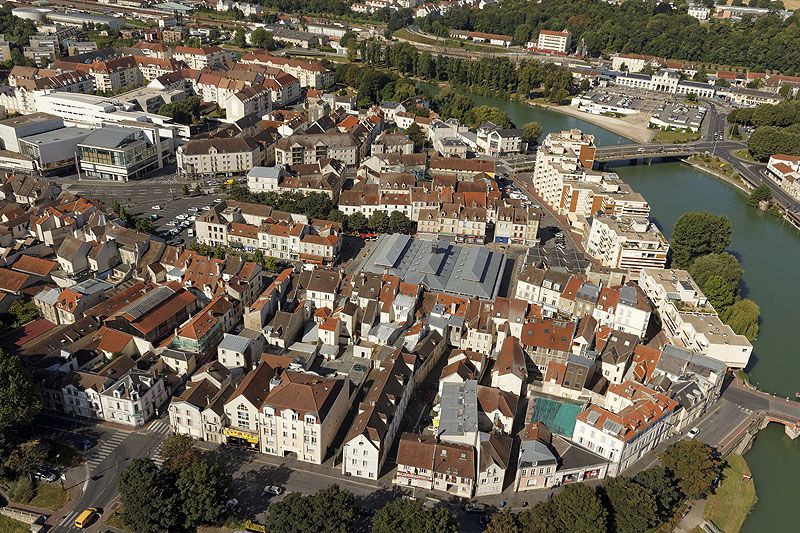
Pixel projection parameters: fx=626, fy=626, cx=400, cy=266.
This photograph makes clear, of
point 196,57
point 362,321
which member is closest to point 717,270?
point 362,321

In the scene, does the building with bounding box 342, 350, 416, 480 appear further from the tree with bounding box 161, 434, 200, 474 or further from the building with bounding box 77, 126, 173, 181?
the building with bounding box 77, 126, 173, 181

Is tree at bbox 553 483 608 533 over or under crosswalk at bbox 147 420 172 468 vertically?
over

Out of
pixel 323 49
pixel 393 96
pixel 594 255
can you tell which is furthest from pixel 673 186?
pixel 323 49

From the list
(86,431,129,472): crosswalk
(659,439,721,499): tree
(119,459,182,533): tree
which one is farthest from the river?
(86,431,129,472): crosswalk

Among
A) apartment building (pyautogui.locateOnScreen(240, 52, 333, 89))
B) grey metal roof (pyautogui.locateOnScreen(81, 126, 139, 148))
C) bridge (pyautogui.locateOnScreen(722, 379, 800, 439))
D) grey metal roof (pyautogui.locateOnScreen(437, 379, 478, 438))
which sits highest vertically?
apartment building (pyautogui.locateOnScreen(240, 52, 333, 89))

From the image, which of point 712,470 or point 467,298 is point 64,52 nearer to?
point 467,298

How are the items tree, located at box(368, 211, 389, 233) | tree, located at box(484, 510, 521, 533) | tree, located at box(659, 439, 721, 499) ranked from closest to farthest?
1. tree, located at box(484, 510, 521, 533)
2. tree, located at box(659, 439, 721, 499)
3. tree, located at box(368, 211, 389, 233)
